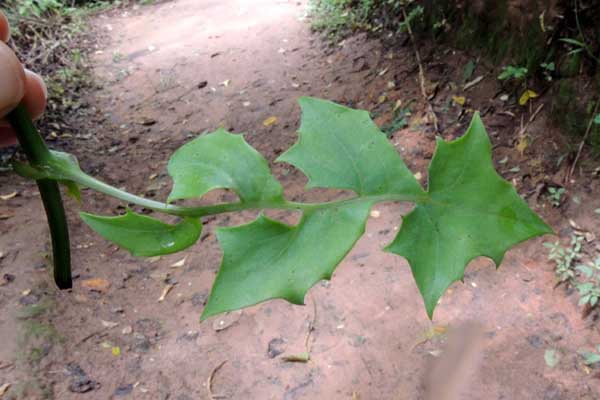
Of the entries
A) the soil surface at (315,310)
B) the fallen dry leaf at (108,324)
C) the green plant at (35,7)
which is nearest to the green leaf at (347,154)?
the soil surface at (315,310)

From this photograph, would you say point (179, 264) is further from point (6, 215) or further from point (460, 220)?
point (460, 220)

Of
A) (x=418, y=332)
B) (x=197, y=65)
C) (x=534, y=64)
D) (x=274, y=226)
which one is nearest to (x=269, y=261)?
(x=274, y=226)

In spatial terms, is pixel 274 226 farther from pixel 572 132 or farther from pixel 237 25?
pixel 237 25

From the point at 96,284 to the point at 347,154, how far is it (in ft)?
6.96

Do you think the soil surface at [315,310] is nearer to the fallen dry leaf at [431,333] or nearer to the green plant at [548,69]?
the fallen dry leaf at [431,333]

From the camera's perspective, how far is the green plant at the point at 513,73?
8.02 ft

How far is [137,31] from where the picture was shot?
564 cm

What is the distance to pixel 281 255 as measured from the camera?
425mm

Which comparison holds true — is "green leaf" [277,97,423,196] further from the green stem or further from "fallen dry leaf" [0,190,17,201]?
"fallen dry leaf" [0,190,17,201]

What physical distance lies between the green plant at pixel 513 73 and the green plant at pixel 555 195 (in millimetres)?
595

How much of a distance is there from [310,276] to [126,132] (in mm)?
3570

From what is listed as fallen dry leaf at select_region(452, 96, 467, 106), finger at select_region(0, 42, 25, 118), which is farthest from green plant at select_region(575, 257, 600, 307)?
finger at select_region(0, 42, 25, 118)

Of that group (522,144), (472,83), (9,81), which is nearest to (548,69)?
(522,144)

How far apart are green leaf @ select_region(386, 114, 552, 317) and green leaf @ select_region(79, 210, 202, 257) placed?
0.18 metres
